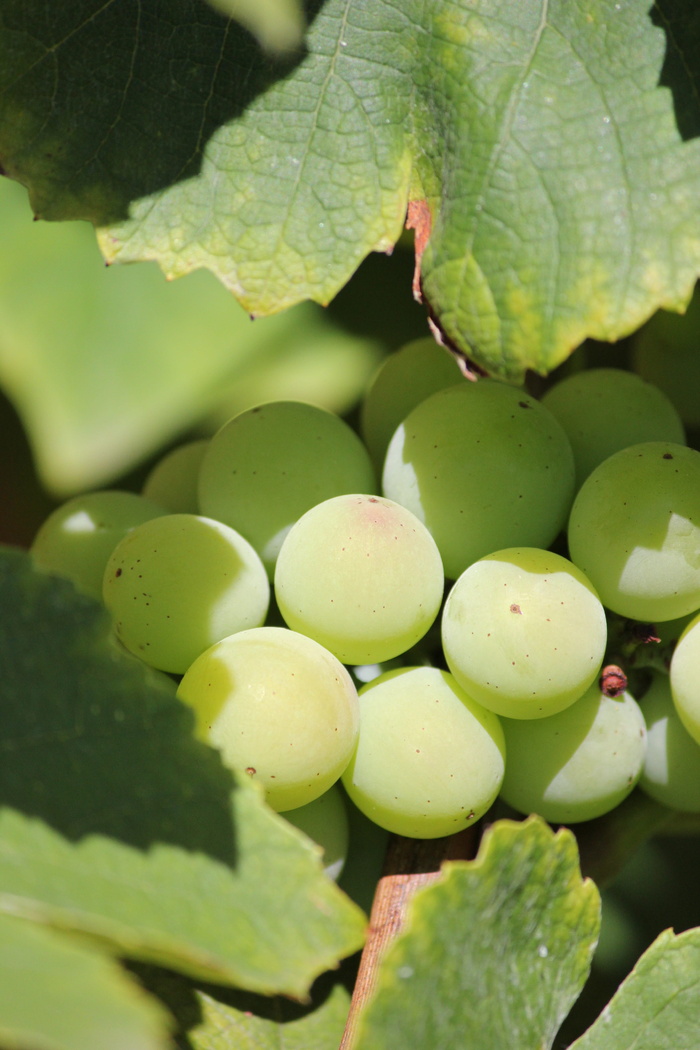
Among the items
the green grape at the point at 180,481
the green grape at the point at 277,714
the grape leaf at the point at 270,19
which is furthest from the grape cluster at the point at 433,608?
the grape leaf at the point at 270,19

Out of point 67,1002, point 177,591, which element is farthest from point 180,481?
point 67,1002

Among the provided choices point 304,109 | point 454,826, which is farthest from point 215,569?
point 304,109

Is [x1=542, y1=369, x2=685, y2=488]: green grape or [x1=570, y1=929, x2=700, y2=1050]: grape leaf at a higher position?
[x1=542, y1=369, x2=685, y2=488]: green grape

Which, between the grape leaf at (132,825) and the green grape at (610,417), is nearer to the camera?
the grape leaf at (132,825)

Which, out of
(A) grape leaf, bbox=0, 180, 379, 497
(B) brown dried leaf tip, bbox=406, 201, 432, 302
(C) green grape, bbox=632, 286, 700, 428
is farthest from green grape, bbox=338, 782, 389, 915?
(A) grape leaf, bbox=0, 180, 379, 497

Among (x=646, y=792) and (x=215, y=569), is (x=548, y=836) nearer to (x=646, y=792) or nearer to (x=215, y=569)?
(x=646, y=792)

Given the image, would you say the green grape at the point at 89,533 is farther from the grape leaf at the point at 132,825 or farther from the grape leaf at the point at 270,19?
the grape leaf at the point at 270,19

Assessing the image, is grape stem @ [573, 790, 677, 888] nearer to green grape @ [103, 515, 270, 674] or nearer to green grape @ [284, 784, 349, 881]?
green grape @ [284, 784, 349, 881]

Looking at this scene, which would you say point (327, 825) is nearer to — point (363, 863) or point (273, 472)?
point (363, 863)
